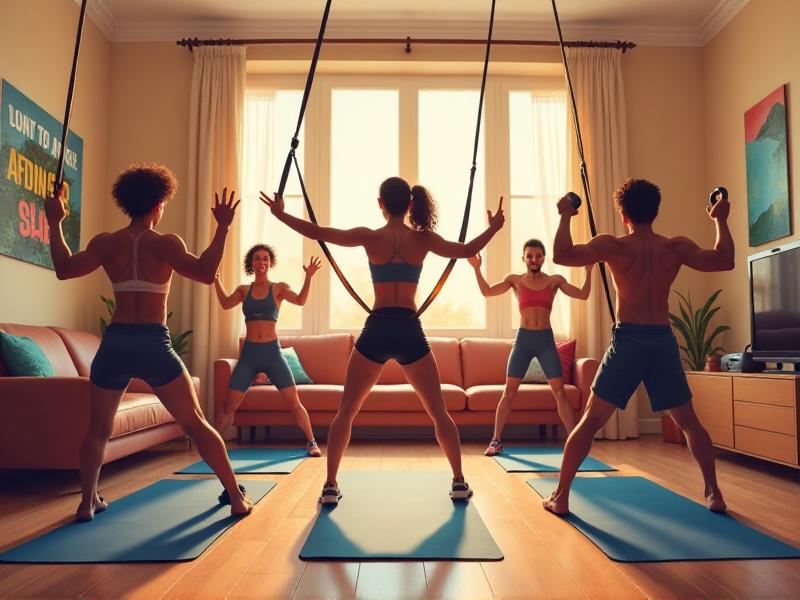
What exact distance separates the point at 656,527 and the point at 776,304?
2341 mm

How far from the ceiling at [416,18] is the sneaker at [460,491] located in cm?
443

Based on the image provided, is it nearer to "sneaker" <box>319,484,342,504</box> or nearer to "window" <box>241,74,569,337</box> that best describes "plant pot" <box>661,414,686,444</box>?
"window" <box>241,74,569,337</box>

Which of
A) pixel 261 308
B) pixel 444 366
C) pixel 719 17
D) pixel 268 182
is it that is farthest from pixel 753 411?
pixel 268 182

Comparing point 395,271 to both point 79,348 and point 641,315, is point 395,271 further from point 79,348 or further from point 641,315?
point 79,348

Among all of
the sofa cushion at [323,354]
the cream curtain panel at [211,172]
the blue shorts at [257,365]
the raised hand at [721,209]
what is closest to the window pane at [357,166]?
the sofa cushion at [323,354]

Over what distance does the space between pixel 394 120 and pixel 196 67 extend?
1916 millimetres

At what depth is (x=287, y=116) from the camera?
20.7 ft

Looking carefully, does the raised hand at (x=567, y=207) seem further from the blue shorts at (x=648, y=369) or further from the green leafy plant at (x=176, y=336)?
the green leafy plant at (x=176, y=336)

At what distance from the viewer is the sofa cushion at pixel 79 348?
14.5 feet

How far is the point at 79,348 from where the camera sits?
14.9ft

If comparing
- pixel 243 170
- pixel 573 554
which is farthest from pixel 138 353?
pixel 243 170

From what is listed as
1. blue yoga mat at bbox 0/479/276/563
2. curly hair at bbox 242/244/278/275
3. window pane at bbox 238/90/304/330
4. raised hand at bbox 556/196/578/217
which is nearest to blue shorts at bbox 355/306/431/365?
raised hand at bbox 556/196/578/217

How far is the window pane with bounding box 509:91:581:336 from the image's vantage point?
243 inches

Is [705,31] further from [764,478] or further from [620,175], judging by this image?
[764,478]
